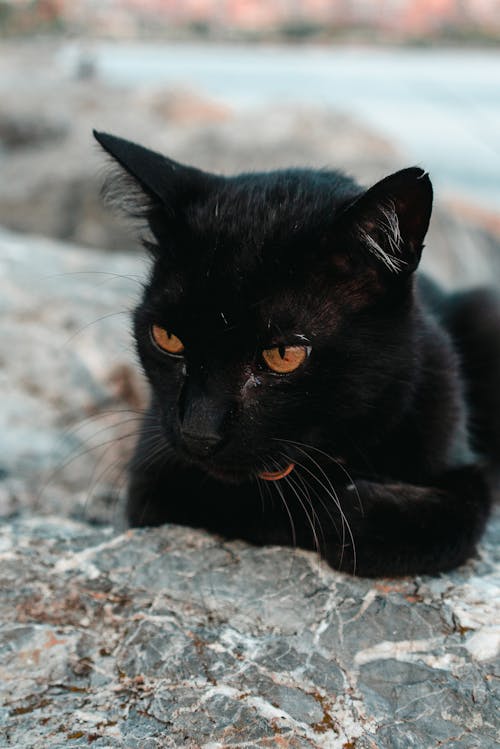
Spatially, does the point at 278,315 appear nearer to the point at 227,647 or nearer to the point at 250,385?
the point at 250,385

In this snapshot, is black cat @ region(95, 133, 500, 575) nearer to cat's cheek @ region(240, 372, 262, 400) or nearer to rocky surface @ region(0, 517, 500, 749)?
cat's cheek @ region(240, 372, 262, 400)

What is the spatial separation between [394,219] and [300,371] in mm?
369

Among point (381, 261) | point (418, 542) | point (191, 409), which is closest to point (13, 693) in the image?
point (191, 409)

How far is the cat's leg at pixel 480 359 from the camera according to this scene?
2.56 m

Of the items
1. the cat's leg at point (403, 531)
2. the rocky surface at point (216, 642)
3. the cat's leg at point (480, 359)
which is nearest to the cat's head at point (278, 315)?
the cat's leg at point (403, 531)

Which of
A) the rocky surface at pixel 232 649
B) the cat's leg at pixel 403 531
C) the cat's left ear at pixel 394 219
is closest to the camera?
the rocky surface at pixel 232 649

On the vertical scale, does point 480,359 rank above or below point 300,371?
below

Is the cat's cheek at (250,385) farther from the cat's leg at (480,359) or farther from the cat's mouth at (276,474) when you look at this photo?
the cat's leg at (480,359)

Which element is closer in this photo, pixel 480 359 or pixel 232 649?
pixel 232 649

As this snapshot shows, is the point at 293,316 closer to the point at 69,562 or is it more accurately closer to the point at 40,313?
the point at 69,562

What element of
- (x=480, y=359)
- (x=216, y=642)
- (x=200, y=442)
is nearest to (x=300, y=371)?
(x=200, y=442)

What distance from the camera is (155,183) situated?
189 cm

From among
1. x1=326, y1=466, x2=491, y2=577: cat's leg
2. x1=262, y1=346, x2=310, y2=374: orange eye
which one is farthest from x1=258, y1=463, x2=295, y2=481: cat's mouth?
x1=262, y1=346, x2=310, y2=374: orange eye

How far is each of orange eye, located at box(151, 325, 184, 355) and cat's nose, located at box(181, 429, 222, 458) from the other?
206 millimetres
